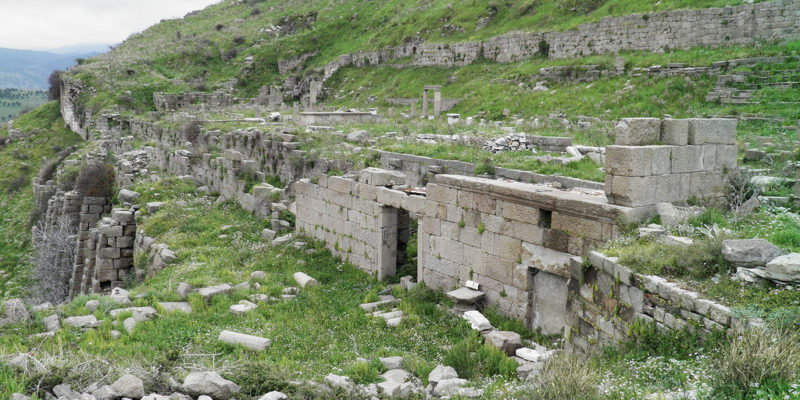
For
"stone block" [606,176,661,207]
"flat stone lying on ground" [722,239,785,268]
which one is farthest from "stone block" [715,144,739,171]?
"flat stone lying on ground" [722,239,785,268]

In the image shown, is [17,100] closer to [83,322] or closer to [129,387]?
[83,322]

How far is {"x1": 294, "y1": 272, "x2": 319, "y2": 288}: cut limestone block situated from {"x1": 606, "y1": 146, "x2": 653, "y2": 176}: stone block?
18.4 feet

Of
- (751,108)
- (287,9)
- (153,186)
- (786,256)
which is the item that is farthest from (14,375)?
(287,9)

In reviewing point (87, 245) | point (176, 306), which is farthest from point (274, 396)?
point (87, 245)

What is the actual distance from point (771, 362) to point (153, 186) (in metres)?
→ 17.8

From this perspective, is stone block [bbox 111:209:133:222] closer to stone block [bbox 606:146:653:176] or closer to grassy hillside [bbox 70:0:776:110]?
stone block [bbox 606:146:653:176]

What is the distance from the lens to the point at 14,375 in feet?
19.7

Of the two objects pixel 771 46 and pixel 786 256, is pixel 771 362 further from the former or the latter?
pixel 771 46

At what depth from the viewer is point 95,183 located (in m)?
21.1

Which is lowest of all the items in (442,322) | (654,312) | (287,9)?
(442,322)

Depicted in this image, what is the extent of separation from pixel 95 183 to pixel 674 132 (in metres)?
19.7

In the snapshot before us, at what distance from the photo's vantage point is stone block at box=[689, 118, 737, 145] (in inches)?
317

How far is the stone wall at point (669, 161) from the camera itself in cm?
743

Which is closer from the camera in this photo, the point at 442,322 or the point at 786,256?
the point at 786,256
